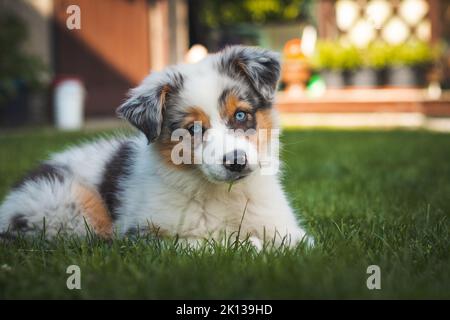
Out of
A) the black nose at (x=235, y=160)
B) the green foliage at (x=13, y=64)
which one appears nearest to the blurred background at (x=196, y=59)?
the green foliage at (x=13, y=64)

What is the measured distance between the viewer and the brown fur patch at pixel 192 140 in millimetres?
2958

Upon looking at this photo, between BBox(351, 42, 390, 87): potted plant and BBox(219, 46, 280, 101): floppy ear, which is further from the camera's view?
BBox(351, 42, 390, 87): potted plant

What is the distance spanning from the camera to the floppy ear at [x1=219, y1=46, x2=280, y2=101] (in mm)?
3189

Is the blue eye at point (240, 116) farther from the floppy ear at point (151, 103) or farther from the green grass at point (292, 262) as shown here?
the green grass at point (292, 262)

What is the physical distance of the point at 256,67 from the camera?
3.22m

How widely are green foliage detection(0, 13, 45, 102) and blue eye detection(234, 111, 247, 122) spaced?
847 centimetres

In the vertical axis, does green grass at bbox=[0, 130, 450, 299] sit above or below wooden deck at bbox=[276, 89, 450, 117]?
below

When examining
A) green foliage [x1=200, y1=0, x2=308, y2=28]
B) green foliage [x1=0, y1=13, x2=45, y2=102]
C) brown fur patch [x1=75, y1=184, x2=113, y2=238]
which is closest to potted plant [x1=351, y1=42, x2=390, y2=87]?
green foliage [x1=0, y1=13, x2=45, y2=102]

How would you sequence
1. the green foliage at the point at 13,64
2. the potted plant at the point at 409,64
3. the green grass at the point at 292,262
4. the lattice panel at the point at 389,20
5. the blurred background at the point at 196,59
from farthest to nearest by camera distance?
1. the lattice panel at the point at 389,20
2. the potted plant at the point at 409,64
3. the blurred background at the point at 196,59
4. the green foliage at the point at 13,64
5. the green grass at the point at 292,262

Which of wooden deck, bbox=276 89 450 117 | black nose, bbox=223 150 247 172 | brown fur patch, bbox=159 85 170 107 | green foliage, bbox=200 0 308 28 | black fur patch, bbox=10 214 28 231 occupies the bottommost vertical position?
black fur patch, bbox=10 214 28 231

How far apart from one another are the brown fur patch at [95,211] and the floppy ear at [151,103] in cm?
50

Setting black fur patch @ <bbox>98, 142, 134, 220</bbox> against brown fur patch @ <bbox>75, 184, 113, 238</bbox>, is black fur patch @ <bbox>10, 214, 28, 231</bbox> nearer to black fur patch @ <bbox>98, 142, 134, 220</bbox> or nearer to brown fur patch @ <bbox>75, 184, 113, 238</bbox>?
brown fur patch @ <bbox>75, 184, 113, 238</bbox>
